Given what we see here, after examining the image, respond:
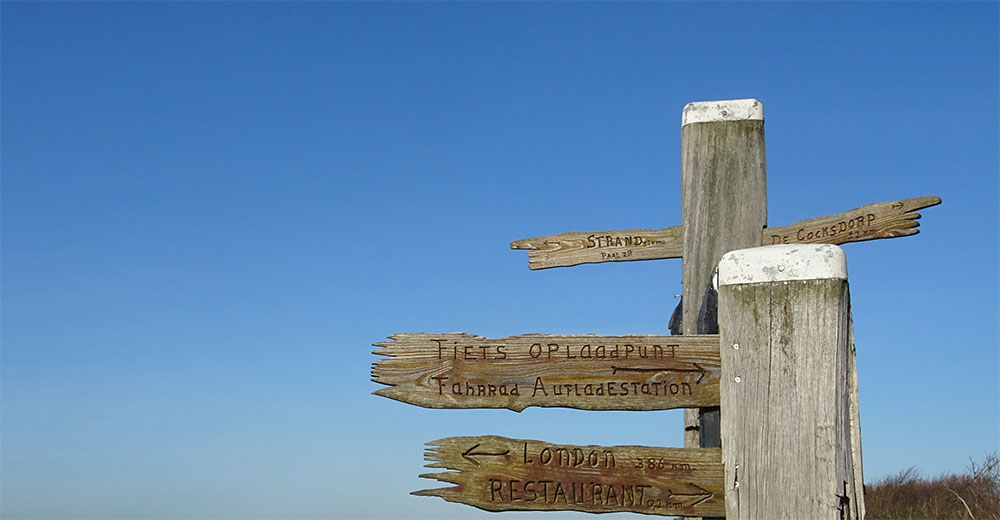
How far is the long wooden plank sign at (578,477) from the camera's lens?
11.6ft

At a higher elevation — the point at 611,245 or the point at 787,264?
the point at 611,245

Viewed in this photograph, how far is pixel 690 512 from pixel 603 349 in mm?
693

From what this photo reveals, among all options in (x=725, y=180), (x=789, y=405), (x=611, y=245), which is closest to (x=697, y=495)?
Answer: (x=789, y=405)

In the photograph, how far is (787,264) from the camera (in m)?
3.50

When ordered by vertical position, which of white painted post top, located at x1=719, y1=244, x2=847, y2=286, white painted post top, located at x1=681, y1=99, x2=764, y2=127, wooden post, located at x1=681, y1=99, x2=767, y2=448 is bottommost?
white painted post top, located at x1=719, y1=244, x2=847, y2=286

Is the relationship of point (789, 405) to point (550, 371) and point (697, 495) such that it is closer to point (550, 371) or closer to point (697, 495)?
point (697, 495)

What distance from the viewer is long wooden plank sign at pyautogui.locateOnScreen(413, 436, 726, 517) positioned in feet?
11.6

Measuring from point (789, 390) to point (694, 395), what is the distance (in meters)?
0.35

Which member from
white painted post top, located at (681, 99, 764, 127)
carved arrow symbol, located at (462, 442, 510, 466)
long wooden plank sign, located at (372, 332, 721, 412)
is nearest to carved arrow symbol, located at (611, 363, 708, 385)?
long wooden plank sign, located at (372, 332, 721, 412)

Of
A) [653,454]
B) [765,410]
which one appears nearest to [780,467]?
[765,410]

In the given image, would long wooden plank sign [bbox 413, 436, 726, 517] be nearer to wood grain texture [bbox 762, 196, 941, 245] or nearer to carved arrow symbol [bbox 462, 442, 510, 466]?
carved arrow symbol [bbox 462, 442, 510, 466]

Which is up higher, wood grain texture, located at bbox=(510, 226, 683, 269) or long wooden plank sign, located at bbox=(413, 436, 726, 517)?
wood grain texture, located at bbox=(510, 226, 683, 269)

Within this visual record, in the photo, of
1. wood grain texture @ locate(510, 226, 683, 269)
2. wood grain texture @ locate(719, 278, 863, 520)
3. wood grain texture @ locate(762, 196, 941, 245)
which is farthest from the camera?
wood grain texture @ locate(510, 226, 683, 269)

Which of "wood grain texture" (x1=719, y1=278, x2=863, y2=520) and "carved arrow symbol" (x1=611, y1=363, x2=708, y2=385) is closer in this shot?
"wood grain texture" (x1=719, y1=278, x2=863, y2=520)
